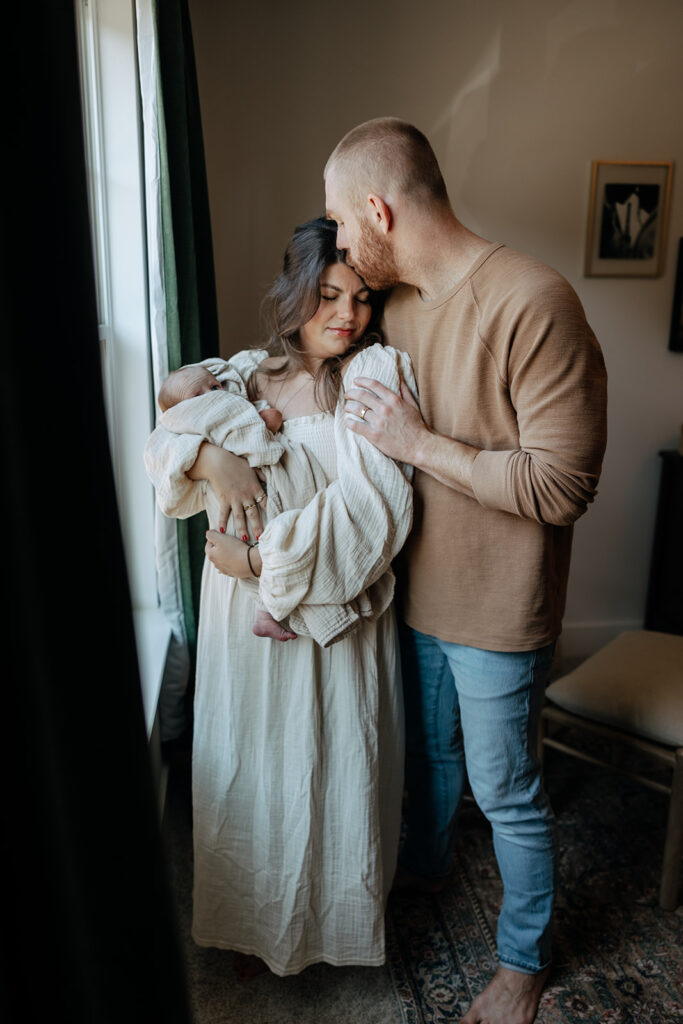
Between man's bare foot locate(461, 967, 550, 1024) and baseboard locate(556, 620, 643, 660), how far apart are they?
1783 millimetres

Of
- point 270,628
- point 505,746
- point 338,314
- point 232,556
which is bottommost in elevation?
point 505,746

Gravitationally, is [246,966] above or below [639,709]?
below

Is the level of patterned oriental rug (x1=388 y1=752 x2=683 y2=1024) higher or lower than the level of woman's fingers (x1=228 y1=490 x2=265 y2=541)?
lower

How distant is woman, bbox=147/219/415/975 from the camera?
1.45 metres

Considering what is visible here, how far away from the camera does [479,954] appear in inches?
71.1

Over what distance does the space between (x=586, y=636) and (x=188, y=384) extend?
7.82ft

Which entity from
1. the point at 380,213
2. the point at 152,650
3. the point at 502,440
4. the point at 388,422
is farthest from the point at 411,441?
the point at 152,650

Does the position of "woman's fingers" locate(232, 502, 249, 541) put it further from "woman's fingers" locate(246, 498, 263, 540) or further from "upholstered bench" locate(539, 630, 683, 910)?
"upholstered bench" locate(539, 630, 683, 910)

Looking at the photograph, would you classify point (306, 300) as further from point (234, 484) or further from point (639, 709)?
point (639, 709)

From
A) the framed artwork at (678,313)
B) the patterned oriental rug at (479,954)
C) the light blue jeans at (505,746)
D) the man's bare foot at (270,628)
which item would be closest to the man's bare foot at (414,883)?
the patterned oriental rug at (479,954)

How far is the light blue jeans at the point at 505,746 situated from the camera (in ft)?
5.03

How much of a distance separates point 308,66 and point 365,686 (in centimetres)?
206

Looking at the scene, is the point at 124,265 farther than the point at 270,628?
Yes

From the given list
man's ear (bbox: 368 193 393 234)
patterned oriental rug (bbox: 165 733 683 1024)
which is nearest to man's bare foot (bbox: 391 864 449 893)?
patterned oriental rug (bbox: 165 733 683 1024)
